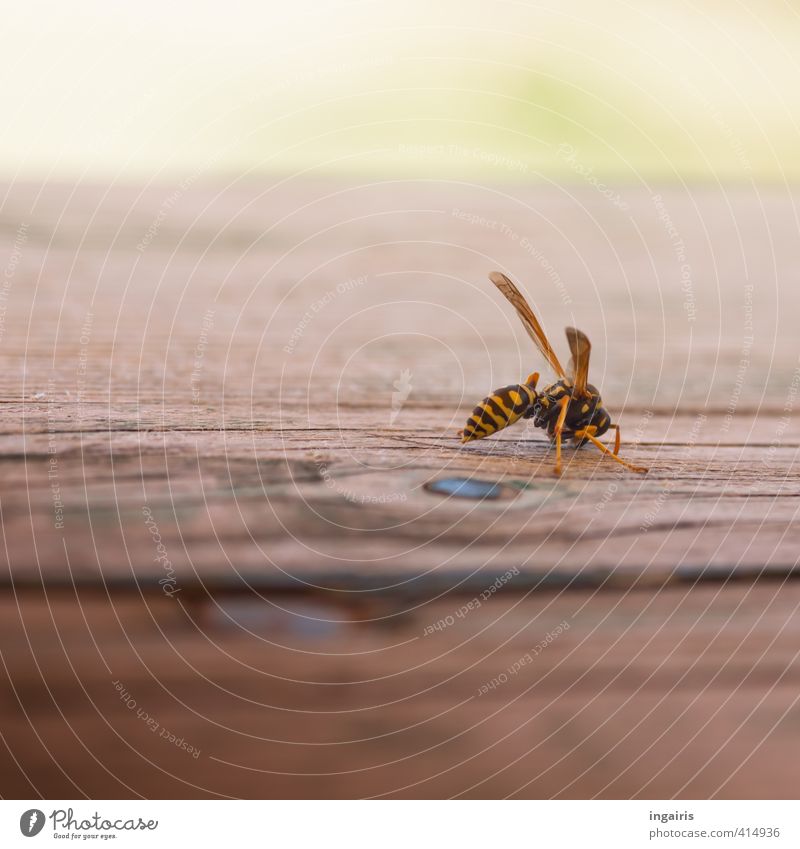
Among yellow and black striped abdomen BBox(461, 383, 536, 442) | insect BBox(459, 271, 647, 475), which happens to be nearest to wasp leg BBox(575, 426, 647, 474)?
insect BBox(459, 271, 647, 475)

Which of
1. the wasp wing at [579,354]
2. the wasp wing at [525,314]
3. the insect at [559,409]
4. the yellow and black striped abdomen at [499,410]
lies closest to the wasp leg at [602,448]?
the insect at [559,409]

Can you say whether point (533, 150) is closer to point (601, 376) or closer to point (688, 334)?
point (688, 334)

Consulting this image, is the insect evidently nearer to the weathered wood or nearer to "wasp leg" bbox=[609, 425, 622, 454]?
"wasp leg" bbox=[609, 425, 622, 454]

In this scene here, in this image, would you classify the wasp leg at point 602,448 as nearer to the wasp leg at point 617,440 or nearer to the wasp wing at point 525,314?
the wasp leg at point 617,440

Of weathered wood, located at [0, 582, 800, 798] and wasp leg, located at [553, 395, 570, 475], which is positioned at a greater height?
wasp leg, located at [553, 395, 570, 475]

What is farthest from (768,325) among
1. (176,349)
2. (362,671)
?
(362,671)

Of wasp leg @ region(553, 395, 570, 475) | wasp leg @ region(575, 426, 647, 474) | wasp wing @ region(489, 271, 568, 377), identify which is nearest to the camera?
wasp leg @ region(575, 426, 647, 474)
